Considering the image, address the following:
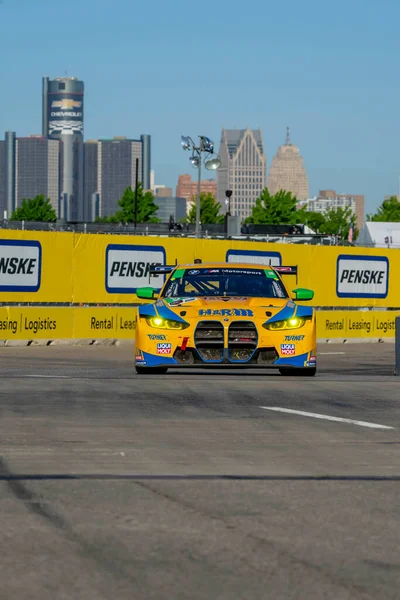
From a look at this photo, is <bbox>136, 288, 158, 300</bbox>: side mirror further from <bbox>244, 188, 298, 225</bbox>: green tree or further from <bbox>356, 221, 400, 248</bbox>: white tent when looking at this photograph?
<bbox>244, 188, 298, 225</bbox>: green tree

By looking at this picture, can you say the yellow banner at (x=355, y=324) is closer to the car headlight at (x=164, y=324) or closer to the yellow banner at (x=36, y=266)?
the yellow banner at (x=36, y=266)

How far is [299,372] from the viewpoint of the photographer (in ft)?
55.4

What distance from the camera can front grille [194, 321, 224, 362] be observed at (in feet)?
51.3

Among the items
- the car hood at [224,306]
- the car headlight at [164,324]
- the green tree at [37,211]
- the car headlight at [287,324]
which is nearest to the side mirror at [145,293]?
the car hood at [224,306]

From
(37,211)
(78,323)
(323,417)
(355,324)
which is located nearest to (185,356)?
(323,417)

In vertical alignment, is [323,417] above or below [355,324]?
→ above

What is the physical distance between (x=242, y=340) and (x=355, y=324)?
1725 cm

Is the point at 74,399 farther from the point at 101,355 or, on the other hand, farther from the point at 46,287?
the point at 46,287

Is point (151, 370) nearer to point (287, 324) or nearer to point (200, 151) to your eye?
point (287, 324)

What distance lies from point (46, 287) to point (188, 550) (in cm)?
2147

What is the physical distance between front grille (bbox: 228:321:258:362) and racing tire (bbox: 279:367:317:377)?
1.12 m

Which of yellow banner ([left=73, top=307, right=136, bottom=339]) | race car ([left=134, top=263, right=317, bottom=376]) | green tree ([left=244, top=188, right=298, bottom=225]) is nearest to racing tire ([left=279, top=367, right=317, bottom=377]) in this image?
race car ([left=134, top=263, right=317, bottom=376])

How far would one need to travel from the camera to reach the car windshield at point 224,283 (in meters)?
17.0

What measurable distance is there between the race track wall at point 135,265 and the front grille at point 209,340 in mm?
10800
